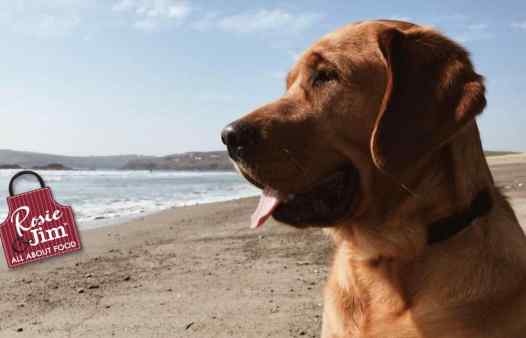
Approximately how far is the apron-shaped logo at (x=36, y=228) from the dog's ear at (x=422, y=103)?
3.44 meters

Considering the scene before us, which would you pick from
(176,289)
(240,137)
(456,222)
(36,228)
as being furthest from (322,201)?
(36,228)

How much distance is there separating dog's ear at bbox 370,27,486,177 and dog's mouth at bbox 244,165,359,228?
0.25 m

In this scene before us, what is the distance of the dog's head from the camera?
103 inches

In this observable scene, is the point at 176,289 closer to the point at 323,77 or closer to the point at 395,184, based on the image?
the point at 323,77

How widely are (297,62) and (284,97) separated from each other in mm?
273

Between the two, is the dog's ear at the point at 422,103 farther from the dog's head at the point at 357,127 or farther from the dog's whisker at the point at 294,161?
the dog's whisker at the point at 294,161

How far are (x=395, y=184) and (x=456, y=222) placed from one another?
1.11 feet

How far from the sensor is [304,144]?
2.86 metres

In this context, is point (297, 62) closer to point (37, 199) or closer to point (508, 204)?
point (508, 204)

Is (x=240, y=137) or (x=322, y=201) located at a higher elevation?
(x=240, y=137)

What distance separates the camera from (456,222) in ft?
8.58

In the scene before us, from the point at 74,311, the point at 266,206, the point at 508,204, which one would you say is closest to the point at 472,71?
the point at 508,204

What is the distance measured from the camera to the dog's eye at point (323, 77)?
9.90 feet

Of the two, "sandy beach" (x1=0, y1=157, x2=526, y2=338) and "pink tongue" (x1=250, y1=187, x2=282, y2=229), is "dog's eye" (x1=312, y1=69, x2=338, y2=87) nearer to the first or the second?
"pink tongue" (x1=250, y1=187, x2=282, y2=229)
